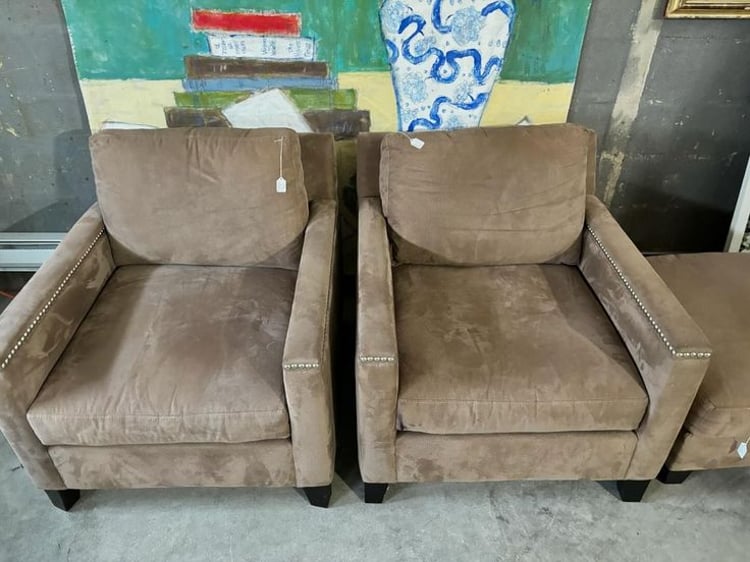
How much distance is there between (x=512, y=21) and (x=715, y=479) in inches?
61.6

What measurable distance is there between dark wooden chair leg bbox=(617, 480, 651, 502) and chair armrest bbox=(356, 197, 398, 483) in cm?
68

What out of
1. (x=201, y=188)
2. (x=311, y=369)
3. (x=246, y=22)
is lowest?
(x=311, y=369)

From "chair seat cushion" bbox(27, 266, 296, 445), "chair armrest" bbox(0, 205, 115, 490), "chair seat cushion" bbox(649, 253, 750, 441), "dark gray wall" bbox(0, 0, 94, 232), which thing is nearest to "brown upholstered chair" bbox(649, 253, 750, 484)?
"chair seat cushion" bbox(649, 253, 750, 441)

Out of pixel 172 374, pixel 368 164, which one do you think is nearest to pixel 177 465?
pixel 172 374

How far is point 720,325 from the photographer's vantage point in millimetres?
1653

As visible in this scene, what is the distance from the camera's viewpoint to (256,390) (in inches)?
56.7

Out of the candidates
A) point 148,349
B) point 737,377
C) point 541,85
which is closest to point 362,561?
point 148,349

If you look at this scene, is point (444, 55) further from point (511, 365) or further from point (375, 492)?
point (375, 492)

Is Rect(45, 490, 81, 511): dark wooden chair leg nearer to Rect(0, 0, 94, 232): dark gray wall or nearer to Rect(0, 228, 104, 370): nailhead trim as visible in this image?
Rect(0, 228, 104, 370): nailhead trim

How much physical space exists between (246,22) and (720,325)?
1.70 m

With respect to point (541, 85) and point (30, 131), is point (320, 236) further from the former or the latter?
point (30, 131)

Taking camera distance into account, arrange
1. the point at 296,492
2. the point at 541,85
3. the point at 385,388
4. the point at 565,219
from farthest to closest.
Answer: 1. the point at 541,85
2. the point at 565,219
3. the point at 296,492
4. the point at 385,388

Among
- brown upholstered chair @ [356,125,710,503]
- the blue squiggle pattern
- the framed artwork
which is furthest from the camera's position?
the framed artwork

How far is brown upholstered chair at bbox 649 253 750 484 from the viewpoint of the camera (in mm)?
1481
